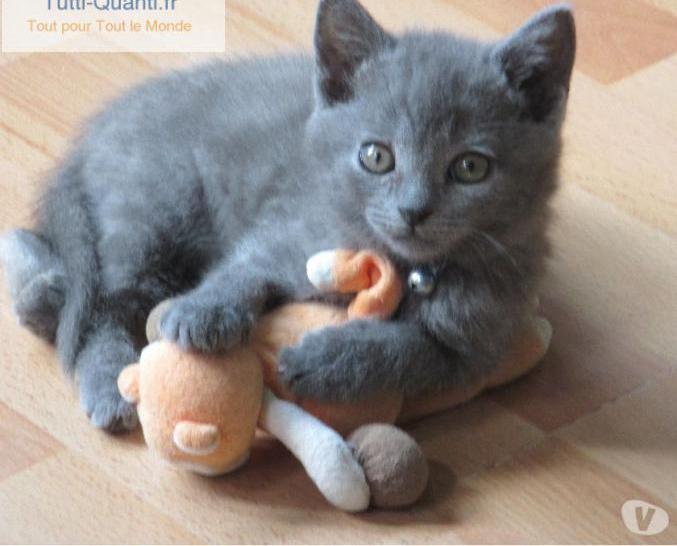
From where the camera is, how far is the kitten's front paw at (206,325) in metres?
1.53

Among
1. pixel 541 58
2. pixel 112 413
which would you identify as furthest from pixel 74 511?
pixel 541 58

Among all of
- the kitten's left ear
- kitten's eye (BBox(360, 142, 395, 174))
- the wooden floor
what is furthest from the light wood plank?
the kitten's left ear

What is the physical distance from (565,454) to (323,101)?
51 centimetres

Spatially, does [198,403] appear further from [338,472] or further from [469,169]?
[469,169]

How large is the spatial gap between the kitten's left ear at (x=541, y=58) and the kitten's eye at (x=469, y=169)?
101mm

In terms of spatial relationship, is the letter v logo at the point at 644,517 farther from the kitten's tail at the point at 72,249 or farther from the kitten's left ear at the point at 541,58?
the kitten's tail at the point at 72,249

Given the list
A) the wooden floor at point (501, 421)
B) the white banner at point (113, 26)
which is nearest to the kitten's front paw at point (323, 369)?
the wooden floor at point (501, 421)

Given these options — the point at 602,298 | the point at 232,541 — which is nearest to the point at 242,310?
the point at 232,541

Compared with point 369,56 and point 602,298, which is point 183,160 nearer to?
point 369,56

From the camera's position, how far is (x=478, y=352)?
1.63 meters

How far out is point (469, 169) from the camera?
5.12 ft

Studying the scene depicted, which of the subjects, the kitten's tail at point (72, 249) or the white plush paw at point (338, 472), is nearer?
the white plush paw at point (338, 472)

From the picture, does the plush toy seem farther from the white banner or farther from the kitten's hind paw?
the white banner

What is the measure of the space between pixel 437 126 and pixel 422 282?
0.61ft
